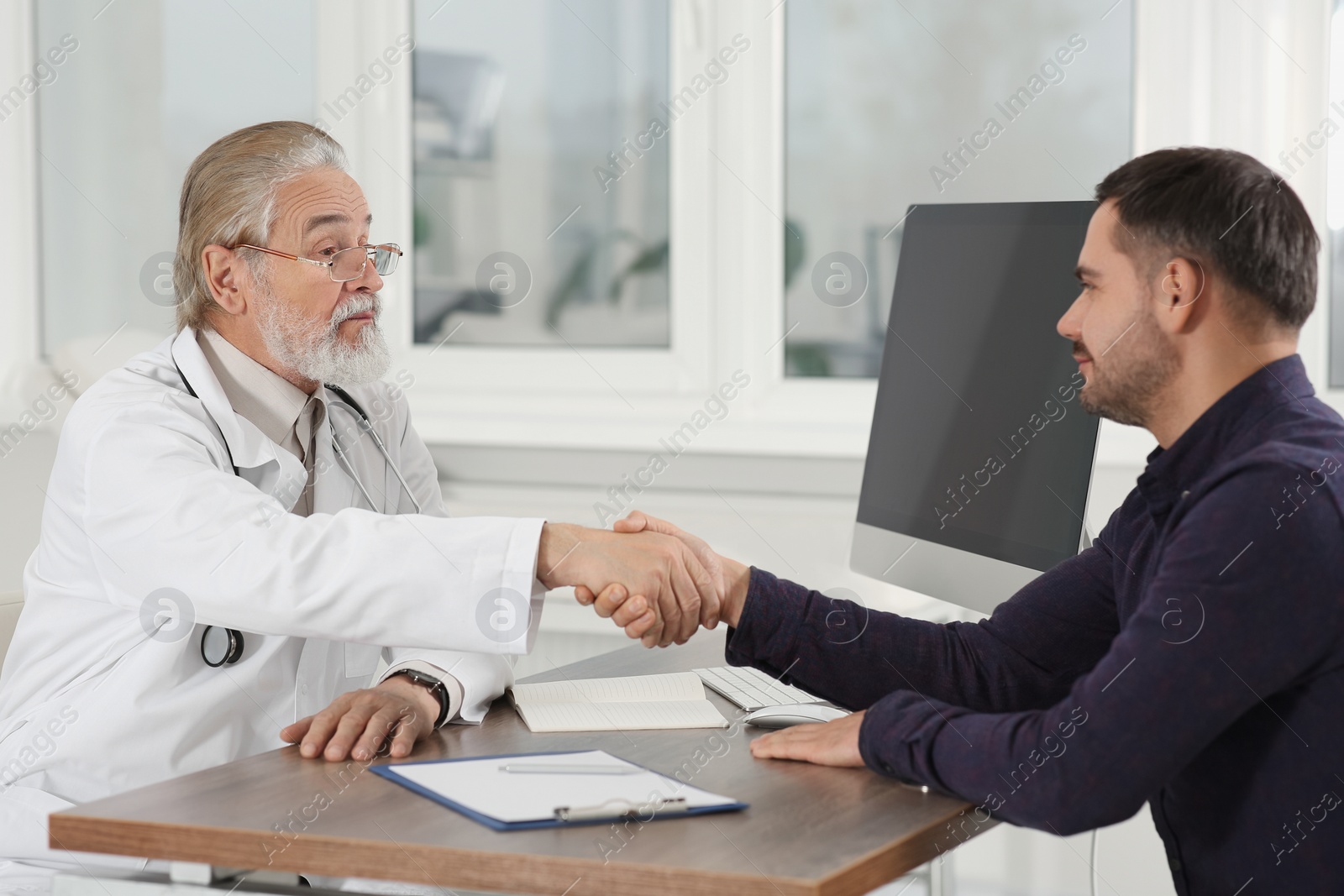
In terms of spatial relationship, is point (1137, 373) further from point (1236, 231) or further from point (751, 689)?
point (751, 689)

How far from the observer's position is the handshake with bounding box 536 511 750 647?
151 cm

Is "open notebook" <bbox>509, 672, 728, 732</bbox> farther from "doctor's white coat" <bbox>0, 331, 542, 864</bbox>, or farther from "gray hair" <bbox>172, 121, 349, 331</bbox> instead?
"gray hair" <bbox>172, 121, 349, 331</bbox>

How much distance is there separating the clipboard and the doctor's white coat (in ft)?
0.57

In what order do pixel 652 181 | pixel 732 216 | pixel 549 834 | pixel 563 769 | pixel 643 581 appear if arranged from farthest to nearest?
1. pixel 652 181
2. pixel 732 216
3. pixel 643 581
4. pixel 563 769
5. pixel 549 834

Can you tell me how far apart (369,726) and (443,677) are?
172mm

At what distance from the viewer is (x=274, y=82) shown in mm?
3410

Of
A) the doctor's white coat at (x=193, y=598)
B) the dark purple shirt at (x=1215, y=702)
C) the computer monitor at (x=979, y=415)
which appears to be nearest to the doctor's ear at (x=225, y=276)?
the doctor's white coat at (x=193, y=598)

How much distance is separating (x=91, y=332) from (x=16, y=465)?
1.38 feet

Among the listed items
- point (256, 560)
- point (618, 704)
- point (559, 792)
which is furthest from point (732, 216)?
point (559, 792)

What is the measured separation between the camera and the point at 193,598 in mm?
1445

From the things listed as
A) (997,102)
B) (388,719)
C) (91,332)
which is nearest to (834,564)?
(997,102)

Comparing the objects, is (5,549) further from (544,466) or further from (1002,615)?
(1002,615)

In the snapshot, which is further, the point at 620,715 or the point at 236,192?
the point at 236,192

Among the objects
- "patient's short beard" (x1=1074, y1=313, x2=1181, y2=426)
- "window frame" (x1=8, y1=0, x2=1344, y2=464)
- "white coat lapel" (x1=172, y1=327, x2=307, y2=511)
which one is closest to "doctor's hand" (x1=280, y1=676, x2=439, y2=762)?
"white coat lapel" (x1=172, y1=327, x2=307, y2=511)
